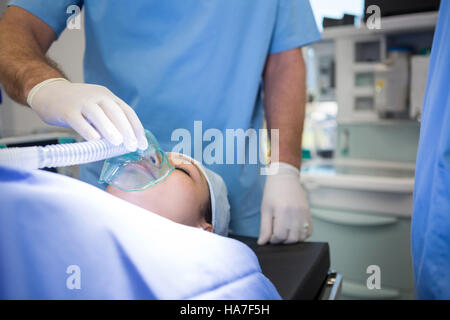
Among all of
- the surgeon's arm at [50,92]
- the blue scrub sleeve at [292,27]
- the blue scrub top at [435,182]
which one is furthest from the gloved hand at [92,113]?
the blue scrub sleeve at [292,27]

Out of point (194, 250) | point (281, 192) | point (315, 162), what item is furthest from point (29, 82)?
point (315, 162)

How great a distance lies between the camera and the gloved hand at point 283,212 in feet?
3.33

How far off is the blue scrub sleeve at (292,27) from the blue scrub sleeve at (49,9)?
1.97ft

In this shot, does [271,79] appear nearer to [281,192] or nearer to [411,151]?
[281,192]

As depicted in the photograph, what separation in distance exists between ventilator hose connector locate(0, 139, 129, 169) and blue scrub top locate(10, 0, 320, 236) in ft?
0.82

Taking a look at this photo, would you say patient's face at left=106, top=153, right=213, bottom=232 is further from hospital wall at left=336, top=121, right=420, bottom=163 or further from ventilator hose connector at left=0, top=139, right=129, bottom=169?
hospital wall at left=336, top=121, right=420, bottom=163

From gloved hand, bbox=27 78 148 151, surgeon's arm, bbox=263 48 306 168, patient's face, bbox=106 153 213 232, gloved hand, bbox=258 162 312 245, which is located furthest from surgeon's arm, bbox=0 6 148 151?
surgeon's arm, bbox=263 48 306 168

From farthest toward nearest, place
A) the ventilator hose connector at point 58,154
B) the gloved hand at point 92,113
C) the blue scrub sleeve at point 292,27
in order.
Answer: the blue scrub sleeve at point 292,27
the gloved hand at point 92,113
the ventilator hose connector at point 58,154

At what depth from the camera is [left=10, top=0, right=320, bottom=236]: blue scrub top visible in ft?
3.23

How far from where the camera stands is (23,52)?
0.89 metres

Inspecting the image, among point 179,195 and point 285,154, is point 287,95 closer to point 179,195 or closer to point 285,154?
point 285,154

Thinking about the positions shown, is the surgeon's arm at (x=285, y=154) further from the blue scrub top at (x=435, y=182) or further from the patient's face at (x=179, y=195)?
the blue scrub top at (x=435, y=182)

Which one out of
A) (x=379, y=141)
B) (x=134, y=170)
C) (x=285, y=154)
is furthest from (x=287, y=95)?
(x=379, y=141)

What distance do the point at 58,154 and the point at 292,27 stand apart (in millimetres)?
886
